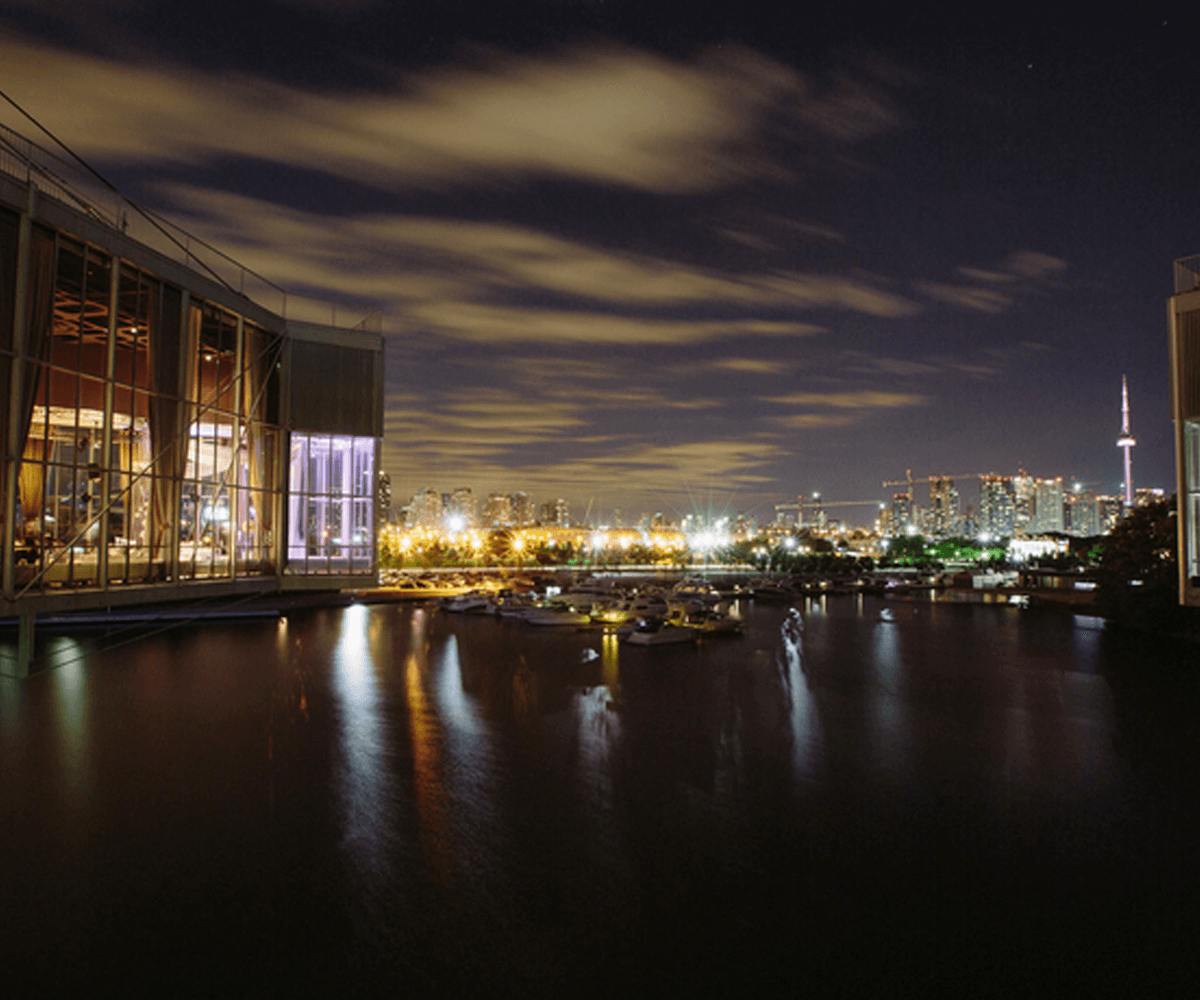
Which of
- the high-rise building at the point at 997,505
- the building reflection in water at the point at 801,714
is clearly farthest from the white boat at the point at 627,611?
the high-rise building at the point at 997,505

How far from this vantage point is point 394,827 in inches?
382

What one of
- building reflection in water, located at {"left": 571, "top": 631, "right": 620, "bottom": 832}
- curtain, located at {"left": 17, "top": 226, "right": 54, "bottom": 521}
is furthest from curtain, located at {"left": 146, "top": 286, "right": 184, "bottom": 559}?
building reflection in water, located at {"left": 571, "top": 631, "right": 620, "bottom": 832}

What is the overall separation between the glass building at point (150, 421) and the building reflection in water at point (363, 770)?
2928 millimetres

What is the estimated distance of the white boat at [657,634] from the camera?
24703mm

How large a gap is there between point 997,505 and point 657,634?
6331 inches

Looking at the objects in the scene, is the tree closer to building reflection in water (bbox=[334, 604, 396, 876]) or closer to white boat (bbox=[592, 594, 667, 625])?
white boat (bbox=[592, 594, 667, 625])

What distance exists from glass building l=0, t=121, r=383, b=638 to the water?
3.24m

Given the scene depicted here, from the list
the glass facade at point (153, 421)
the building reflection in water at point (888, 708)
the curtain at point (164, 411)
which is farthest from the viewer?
the building reflection in water at point (888, 708)

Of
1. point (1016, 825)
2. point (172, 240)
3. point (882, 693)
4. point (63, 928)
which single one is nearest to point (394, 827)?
point (63, 928)

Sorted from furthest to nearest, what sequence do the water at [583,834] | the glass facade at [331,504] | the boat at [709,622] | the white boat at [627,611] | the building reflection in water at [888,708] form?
the white boat at [627,611]
the boat at [709,622]
the building reflection in water at [888,708]
the glass facade at [331,504]
the water at [583,834]

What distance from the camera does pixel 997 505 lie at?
163 meters

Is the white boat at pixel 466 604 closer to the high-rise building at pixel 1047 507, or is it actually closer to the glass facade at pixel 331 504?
the glass facade at pixel 331 504

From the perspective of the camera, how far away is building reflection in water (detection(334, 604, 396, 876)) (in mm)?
9164

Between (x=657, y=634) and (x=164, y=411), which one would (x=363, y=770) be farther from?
(x=657, y=634)
